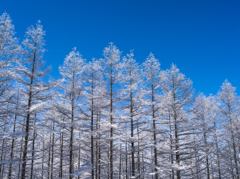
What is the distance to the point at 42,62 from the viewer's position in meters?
12.4

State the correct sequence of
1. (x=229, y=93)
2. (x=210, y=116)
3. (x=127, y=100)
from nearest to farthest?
1. (x=127, y=100)
2. (x=210, y=116)
3. (x=229, y=93)

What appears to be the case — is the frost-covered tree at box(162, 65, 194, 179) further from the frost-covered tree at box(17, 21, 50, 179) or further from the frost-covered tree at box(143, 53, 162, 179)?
the frost-covered tree at box(17, 21, 50, 179)

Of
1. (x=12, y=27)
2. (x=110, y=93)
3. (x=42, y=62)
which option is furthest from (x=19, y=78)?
(x=110, y=93)

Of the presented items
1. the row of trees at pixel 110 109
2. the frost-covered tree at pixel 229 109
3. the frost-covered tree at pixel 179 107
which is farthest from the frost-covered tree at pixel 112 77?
the frost-covered tree at pixel 229 109

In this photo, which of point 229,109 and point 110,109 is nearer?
point 110,109

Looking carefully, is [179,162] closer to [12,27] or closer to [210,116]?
[210,116]

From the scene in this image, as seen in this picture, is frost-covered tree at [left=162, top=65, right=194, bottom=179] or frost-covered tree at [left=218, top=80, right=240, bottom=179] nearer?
frost-covered tree at [left=162, top=65, right=194, bottom=179]

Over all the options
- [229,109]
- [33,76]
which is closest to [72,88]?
[33,76]

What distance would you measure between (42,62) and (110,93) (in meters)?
6.46

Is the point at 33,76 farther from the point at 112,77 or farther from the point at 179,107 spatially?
the point at 179,107

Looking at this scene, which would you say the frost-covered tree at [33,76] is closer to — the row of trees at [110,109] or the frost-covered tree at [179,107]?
the row of trees at [110,109]

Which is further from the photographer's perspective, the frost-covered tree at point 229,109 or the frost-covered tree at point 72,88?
the frost-covered tree at point 229,109

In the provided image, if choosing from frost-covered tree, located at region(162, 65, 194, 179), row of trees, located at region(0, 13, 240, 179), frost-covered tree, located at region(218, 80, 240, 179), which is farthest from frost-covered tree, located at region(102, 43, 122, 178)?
frost-covered tree, located at region(218, 80, 240, 179)

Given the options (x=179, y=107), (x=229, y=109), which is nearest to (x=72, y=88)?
(x=179, y=107)
